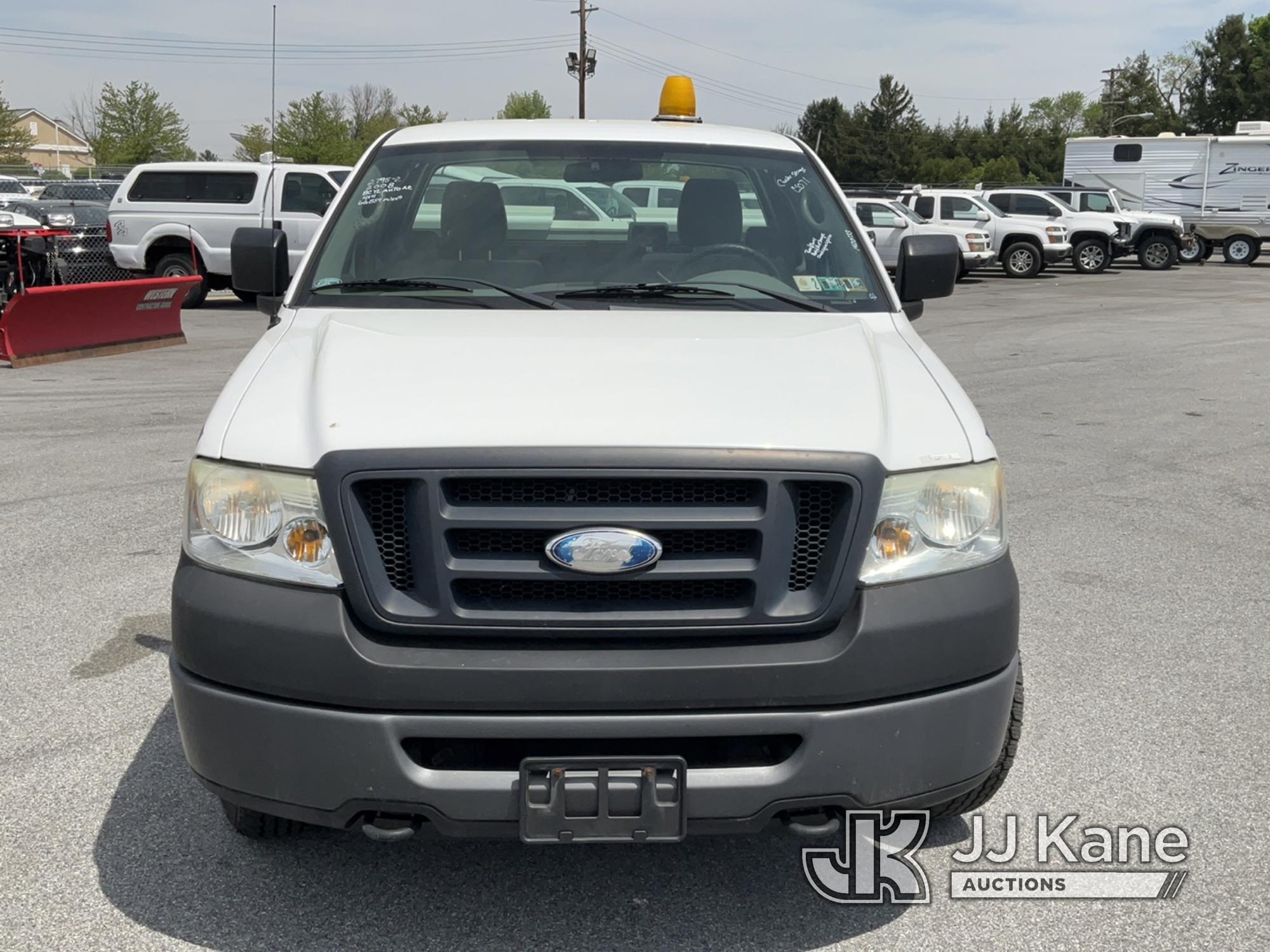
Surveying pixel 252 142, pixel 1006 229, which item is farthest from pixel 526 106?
pixel 1006 229

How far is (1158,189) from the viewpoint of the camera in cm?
3331

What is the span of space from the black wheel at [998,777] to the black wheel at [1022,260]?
25658 millimetres

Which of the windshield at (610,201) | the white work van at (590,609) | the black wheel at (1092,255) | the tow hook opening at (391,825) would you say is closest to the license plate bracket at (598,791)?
the white work van at (590,609)

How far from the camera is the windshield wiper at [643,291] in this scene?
3.82 metres

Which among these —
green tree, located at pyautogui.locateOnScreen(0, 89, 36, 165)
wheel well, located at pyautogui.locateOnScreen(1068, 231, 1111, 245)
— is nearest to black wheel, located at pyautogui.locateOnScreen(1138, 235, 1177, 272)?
wheel well, located at pyautogui.locateOnScreen(1068, 231, 1111, 245)

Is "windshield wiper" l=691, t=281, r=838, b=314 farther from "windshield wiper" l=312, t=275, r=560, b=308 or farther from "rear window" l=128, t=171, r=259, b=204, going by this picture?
"rear window" l=128, t=171, r=259, b=204

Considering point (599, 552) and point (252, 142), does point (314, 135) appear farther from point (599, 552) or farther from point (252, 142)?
point (599, 552)

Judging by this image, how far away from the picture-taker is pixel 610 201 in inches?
167

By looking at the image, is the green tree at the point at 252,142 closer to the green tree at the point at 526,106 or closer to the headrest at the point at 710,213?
the green tree at the point at 526,106

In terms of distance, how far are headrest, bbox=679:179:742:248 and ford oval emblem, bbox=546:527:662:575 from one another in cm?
172

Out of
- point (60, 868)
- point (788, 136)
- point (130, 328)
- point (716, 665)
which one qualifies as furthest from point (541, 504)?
point (130, 328)

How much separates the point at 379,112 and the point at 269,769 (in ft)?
337

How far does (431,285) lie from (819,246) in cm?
122

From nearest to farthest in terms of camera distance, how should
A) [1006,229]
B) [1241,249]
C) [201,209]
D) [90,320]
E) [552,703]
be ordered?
[552,703] → [90,320] → [201,209] → [1006,229] → [1241,249]
